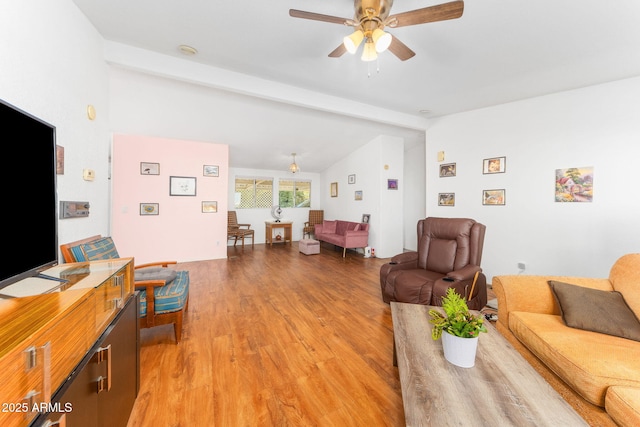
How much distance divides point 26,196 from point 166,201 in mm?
4203

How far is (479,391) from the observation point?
102cm

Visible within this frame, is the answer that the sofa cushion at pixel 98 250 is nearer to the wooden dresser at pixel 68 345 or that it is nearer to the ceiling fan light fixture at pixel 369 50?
the wooden dresser at pixel 68 345

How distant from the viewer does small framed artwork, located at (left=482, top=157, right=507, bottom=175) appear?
369cm

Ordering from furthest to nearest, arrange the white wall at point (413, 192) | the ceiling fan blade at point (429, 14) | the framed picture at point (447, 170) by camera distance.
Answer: the white wall at point (413, 192) → the framed picture at point (447, 170) → the ceiling fan blade at point (429, 14)

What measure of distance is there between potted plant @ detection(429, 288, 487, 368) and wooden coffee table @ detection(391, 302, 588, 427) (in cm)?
5

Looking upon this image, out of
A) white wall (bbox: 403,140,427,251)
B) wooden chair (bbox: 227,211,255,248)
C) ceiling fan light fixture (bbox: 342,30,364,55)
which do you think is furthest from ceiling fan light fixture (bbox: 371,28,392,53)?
wooden chair (bbox: 227,211,255,248)

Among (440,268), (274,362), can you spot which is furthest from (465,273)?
(274,362)

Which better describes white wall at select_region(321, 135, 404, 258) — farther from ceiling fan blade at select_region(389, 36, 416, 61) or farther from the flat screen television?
the flat screen television

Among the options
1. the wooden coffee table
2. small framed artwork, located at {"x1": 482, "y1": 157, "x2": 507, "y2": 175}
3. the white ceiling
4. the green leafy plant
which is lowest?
the wooden coffee table

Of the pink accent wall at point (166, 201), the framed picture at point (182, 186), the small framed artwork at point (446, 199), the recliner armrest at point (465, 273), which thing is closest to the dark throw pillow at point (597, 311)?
the recliner armrest at point (465, 273)

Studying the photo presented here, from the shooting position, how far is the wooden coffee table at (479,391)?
0.88 m

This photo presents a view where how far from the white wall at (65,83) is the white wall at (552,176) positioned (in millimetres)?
4959

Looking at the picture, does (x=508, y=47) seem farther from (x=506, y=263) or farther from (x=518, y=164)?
(x=506, y=263)

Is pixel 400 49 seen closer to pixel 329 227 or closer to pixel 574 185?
pixel 574 185
